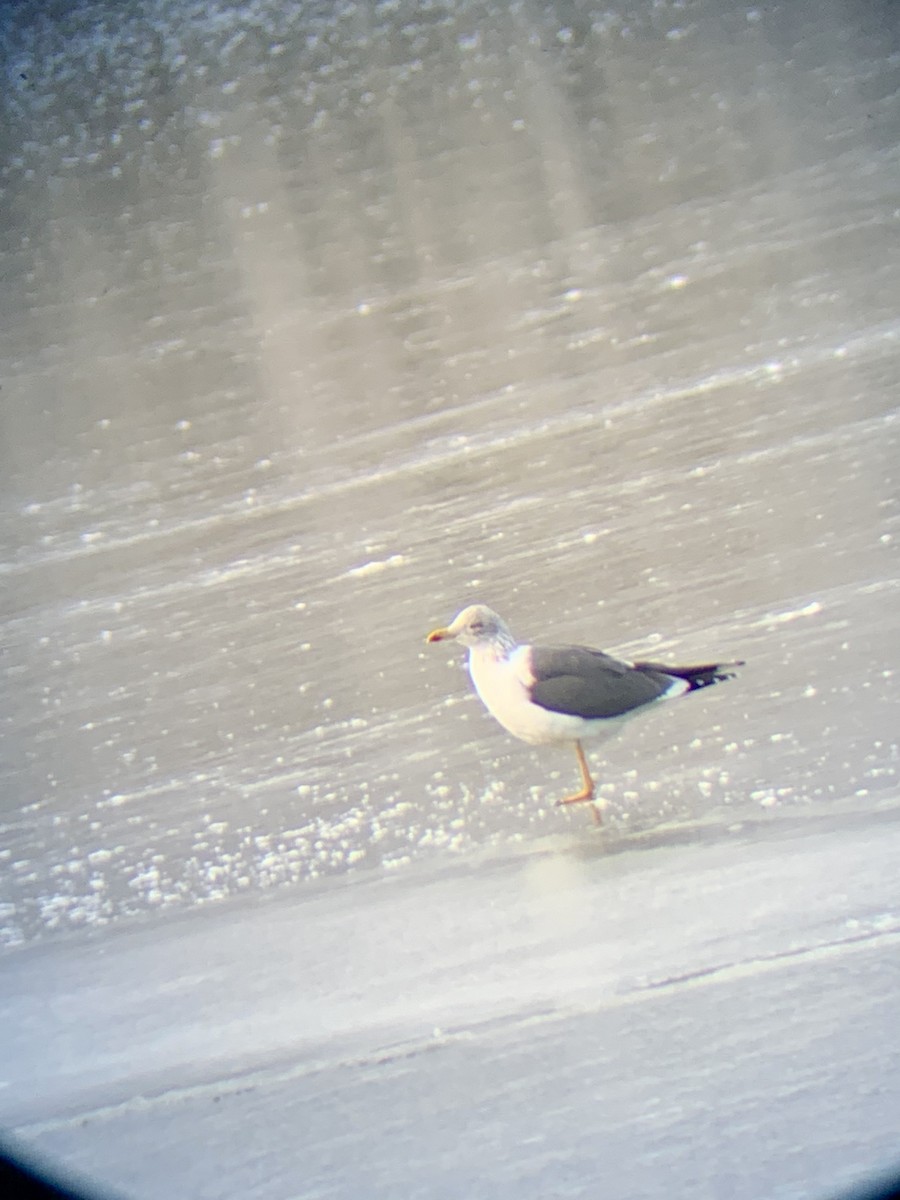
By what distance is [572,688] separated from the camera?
0.84 m

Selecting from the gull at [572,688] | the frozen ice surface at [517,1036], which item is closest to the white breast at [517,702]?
the gull at [572,688]

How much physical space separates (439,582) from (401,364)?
12.8 inches

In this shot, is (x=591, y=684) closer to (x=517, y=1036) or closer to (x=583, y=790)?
(x=583, y=790)

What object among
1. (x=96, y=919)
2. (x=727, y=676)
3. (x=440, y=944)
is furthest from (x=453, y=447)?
(x=440, y=944)

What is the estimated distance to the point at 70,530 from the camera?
1.29 m

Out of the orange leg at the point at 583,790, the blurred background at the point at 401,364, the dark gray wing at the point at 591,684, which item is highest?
the blurred background at the point at 401,364

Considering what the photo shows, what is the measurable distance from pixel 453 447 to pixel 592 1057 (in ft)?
2.89

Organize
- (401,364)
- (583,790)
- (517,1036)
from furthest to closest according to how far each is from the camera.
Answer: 1. (401,364)
2. (583,790)
3. (517,1036)

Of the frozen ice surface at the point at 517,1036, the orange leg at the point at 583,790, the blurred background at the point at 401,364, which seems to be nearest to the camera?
the frozen ice surface at the point at 517,1036

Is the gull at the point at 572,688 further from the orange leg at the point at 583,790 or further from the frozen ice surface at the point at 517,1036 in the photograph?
the frozen ice surface at the point at 517,1036

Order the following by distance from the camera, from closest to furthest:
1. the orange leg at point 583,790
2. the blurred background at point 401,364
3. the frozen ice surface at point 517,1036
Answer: the frozen ice surface at point 517,1036 → the orange leg at point 583,790 → the blurred background at point 401,364

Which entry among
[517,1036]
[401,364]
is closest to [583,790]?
[517,1036]

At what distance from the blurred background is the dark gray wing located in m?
0.07

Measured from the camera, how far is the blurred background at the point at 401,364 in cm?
104
